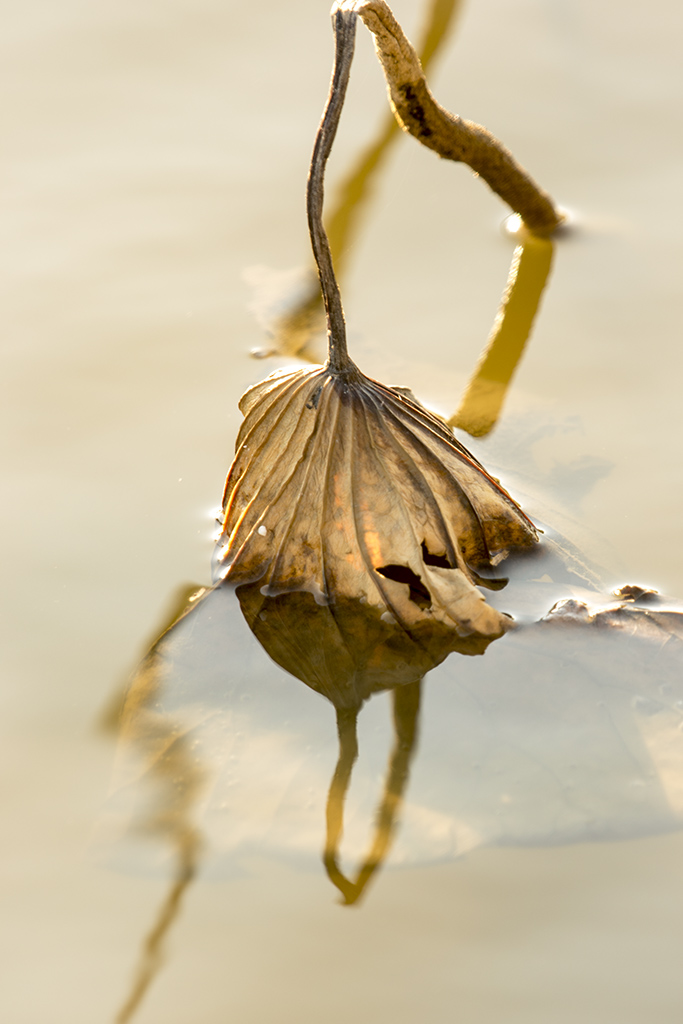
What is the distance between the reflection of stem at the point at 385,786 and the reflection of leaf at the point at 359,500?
13 cm

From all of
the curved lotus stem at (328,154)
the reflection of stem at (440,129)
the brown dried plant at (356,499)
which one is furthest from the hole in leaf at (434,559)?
the reflection of stem at (440,129)

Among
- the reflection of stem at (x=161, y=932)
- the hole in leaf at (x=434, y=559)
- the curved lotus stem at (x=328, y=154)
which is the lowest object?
the reflection of stem at (x=161, y=932)

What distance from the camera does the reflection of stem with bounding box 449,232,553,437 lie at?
84.1 inches

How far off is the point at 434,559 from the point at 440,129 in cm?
92

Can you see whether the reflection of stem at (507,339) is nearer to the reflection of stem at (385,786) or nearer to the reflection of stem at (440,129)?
the reflection of stem at (440,129)

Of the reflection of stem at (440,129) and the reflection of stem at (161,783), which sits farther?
the reflection of stem at (440,129)

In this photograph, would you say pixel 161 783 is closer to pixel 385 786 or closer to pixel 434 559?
pixel 385 786

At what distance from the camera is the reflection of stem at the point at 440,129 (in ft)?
5.34

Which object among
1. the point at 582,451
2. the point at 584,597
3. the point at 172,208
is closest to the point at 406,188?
the point at 172,208

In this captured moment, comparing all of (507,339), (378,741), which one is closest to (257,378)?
(507,339)

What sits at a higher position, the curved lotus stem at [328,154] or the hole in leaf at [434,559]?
the curved lotus stem at [328,154]

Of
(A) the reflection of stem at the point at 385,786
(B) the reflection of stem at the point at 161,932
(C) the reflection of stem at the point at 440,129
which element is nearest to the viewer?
(B) the reflection of stem at the point at 161,932

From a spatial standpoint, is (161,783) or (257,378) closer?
(161,783)

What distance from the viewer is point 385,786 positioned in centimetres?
142
